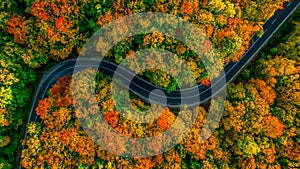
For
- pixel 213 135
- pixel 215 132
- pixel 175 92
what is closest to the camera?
pixel 213 135

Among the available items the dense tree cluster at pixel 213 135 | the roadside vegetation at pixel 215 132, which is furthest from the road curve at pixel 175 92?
the dense tree cluster at pixel 213 135

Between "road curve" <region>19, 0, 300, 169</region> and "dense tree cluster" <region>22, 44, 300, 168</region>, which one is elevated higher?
"road curve" <region>19, 0, 300, 169</region>

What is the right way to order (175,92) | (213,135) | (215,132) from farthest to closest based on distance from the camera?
1. (175,92)
2. (215,132)
3. (213,135)

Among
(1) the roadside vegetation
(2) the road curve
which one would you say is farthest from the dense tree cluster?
(2) the road curve

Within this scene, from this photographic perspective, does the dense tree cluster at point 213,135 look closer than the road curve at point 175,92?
Yes

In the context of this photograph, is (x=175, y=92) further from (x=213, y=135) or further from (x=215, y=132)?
(x=213, y=135)

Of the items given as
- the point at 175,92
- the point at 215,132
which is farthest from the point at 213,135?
the point at 175,92

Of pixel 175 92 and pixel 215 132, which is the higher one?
pixel 175 92

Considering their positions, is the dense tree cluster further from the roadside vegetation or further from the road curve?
the road curve

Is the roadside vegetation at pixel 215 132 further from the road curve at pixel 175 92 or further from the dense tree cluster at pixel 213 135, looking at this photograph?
the road curve at pixel 175 92
